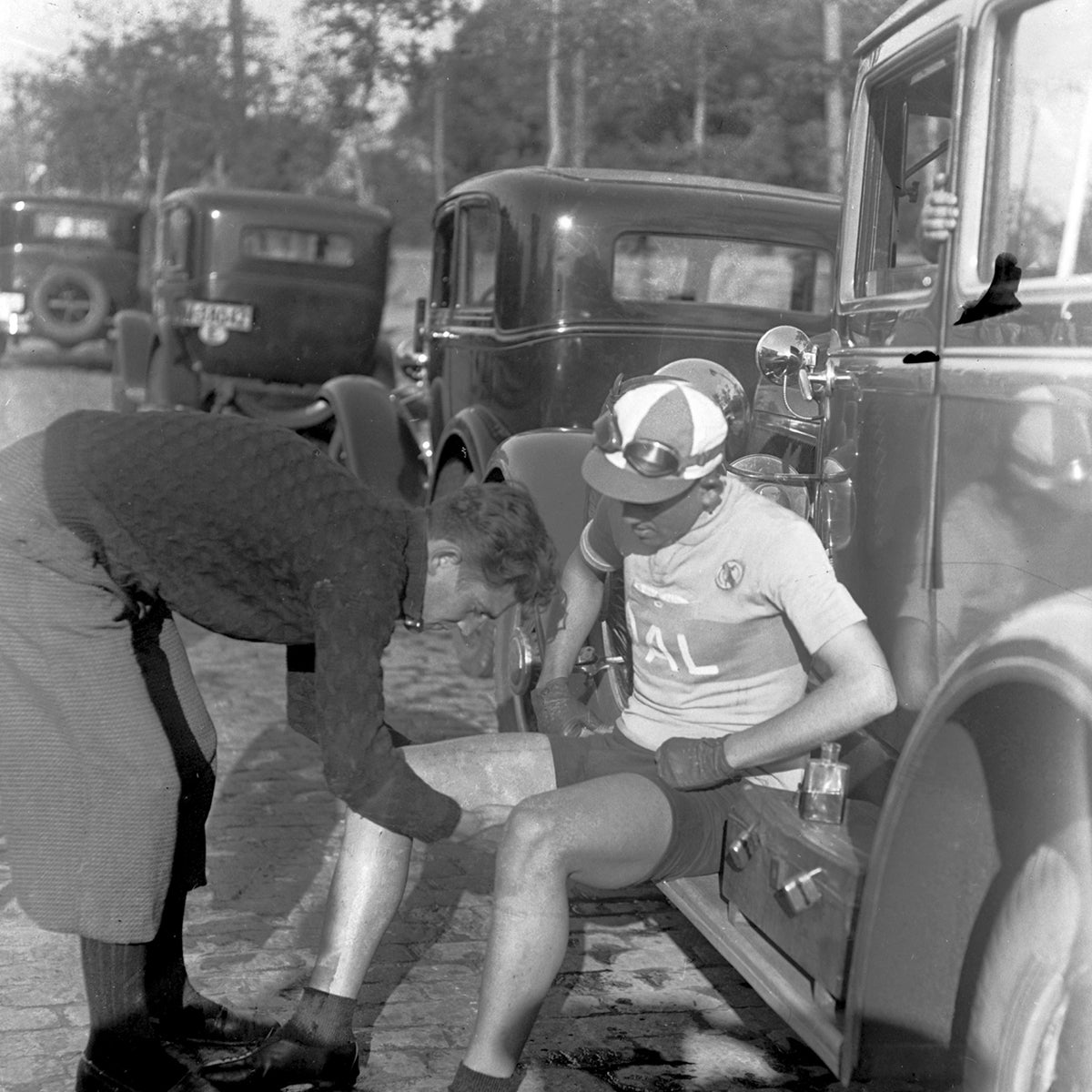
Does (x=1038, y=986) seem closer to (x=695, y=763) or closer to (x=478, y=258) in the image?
(x=695, y=763)

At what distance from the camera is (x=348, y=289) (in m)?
13.4

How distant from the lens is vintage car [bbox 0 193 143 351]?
19.2 meters

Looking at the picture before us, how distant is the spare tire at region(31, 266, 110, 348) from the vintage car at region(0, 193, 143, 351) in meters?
0.01

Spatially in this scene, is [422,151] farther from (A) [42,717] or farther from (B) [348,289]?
(A) [42,717]

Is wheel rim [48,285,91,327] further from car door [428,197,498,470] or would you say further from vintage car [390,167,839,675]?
vintage car [390,167,839,675]

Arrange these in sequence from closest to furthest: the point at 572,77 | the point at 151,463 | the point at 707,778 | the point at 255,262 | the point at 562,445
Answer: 1. the point at 151,463
2. the point at 707,778
3. the point at 562,445
4. the point at 572,77
5. the point at 255,262

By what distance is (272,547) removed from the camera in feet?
8.46

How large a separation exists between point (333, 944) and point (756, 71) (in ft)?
21.5

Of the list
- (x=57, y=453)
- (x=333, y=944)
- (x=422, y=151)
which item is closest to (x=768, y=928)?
(x=333, y=944)

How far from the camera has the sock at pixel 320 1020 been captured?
9.15ft

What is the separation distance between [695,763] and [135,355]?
12.0 m

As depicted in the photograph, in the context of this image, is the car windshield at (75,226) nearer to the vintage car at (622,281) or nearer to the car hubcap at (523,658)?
the vintage car at (622,281)

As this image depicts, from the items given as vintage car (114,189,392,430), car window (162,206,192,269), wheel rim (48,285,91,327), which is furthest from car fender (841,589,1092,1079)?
wheel rim (48,285,91,327)

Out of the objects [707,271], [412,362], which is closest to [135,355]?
[412,362]
